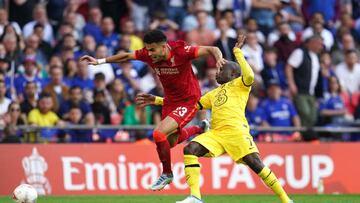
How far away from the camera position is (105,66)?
22688mm

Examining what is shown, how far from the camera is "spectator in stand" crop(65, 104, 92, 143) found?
20844 millimetres

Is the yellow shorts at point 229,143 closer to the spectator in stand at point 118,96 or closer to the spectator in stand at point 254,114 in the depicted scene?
the spectator in stand at point 118,96

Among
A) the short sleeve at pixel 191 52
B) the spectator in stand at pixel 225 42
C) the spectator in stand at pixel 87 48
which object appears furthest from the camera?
the spectator in stand at pixel 225 42

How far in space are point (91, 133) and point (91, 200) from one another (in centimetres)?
325

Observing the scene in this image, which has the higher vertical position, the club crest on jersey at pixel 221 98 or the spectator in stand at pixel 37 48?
the spectator in stand at pixel 37 48

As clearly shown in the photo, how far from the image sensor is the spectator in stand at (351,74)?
24.3 m

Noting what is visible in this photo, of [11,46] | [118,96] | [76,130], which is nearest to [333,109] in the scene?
[118,96]

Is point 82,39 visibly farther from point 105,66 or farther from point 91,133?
point 91,133

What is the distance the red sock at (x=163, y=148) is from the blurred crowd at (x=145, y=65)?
5.29 meters

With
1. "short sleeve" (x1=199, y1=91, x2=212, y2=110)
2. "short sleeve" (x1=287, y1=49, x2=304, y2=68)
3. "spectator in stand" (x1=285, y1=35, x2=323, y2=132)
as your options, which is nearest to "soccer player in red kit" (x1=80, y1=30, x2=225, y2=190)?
"short sleeve" (x1=199, y1=91, x2=212, y2=110)

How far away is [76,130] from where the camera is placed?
20875 millimetres

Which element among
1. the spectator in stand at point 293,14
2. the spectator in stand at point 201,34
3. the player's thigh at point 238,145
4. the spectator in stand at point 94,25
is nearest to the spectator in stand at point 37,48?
the spectator in stand at point 94,25

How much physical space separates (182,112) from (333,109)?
329 inches

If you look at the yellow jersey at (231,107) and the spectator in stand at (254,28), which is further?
the spectator in stand at (254,28)
